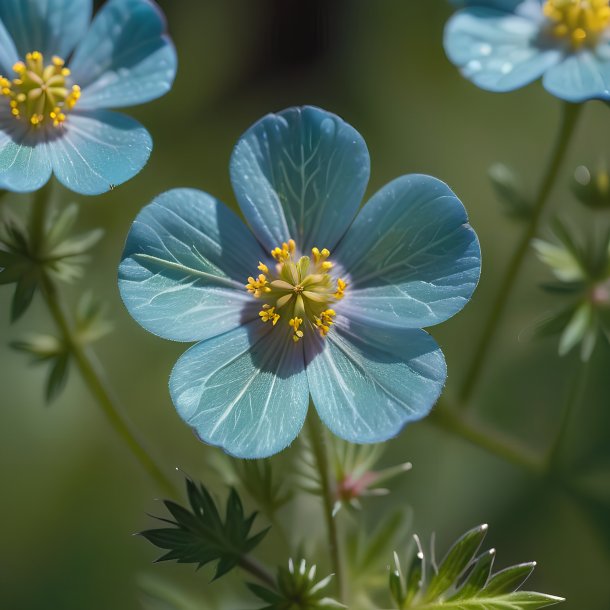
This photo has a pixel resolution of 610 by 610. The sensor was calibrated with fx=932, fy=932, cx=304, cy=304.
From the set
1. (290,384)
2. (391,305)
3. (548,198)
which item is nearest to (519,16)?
(548,198)

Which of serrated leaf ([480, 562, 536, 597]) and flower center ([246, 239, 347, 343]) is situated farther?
flower center ([246, 239, 347, 343])

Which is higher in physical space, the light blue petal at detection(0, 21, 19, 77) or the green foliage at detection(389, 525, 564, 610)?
the light blue petal at detection(0, 21, 19, 77)

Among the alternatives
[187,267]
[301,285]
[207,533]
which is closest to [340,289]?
[301,285]

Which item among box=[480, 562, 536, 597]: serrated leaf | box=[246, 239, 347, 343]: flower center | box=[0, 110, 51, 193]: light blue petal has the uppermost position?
box=[0, 110, 51, 193]: light blue petal

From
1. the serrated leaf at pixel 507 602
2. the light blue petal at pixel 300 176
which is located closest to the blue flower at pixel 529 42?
the light blue petal at pixel 300 176

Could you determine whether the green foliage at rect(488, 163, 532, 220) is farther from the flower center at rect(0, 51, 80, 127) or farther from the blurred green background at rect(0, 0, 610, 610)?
the flower center at rect(0, 51, 80, 127)

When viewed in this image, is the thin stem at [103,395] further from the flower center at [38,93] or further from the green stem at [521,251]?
the green stem at [521,251]

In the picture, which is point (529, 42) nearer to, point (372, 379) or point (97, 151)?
point (372, 379)

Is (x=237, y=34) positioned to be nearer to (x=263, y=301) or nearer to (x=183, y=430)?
(x=183, y=430)

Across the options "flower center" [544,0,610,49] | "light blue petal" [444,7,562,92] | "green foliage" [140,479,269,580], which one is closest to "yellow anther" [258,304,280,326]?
"green foliage" [140,479,269,580]
